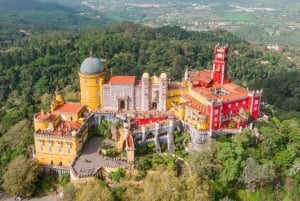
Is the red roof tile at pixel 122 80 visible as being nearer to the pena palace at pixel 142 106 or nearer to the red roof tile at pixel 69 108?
the pena palace at pixel 142 106

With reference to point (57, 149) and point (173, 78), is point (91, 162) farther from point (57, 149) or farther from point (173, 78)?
point (173, 78)

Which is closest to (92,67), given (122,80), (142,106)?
(122,80)

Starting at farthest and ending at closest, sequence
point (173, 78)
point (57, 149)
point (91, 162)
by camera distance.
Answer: point (173, 78) < point (57, 149) < point (91, 162)

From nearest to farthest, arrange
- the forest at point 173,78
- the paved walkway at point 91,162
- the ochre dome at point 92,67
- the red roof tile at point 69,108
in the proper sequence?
the forest at point 173,78, the paved walkway at point 91,162, the red roof tile at point 69,108, the ochre dome at point 92,67

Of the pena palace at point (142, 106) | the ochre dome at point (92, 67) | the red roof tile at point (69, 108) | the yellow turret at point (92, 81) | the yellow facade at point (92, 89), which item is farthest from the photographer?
the yellow facade at point (92, 89)

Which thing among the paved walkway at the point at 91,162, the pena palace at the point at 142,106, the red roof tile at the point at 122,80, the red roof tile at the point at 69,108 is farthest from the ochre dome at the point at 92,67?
the paved walkway at the point at 91,162

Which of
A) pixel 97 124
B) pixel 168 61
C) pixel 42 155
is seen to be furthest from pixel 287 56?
pixel 42 155

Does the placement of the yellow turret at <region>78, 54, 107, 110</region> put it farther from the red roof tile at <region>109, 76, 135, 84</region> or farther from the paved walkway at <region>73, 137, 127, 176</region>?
the paved walkway at <region>73, 137, 127, 176</region>

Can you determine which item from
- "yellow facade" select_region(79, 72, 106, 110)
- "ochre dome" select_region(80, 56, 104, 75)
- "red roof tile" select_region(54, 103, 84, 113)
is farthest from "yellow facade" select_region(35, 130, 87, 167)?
"ochre dome" select_region(80, 56, 104, 75)
